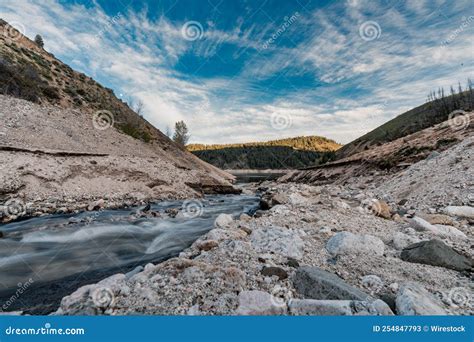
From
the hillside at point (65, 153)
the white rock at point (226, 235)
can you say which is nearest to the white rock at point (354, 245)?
the white rock at point (226, 235)

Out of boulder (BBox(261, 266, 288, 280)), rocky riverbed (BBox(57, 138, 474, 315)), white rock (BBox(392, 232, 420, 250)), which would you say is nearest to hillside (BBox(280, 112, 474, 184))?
white rock (BBox(392, 232, 420, 250))

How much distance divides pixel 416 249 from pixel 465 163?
9.98 m

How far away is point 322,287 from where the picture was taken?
313 cm

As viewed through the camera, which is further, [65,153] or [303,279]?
[65,153]

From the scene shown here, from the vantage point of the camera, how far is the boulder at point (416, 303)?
265 centimetres

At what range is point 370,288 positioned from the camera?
333cm

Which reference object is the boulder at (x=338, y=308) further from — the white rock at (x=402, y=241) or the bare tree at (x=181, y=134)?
the bare tree at (x=181, y=134)

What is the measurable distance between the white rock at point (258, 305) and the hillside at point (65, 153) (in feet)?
37.1

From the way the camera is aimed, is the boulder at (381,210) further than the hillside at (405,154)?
No

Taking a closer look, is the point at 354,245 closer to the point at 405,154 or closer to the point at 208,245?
the point at 208,245

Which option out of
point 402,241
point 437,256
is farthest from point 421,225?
point 437,256

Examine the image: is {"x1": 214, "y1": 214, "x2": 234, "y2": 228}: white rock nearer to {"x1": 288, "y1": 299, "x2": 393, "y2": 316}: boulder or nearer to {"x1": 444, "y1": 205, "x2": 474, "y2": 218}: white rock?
{"x1": 288, "y1": 299, "x2": 393, "y2": 316}: boulder

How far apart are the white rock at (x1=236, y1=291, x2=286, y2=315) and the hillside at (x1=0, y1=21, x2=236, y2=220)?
11.3 metres

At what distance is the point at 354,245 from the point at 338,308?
2.18m
